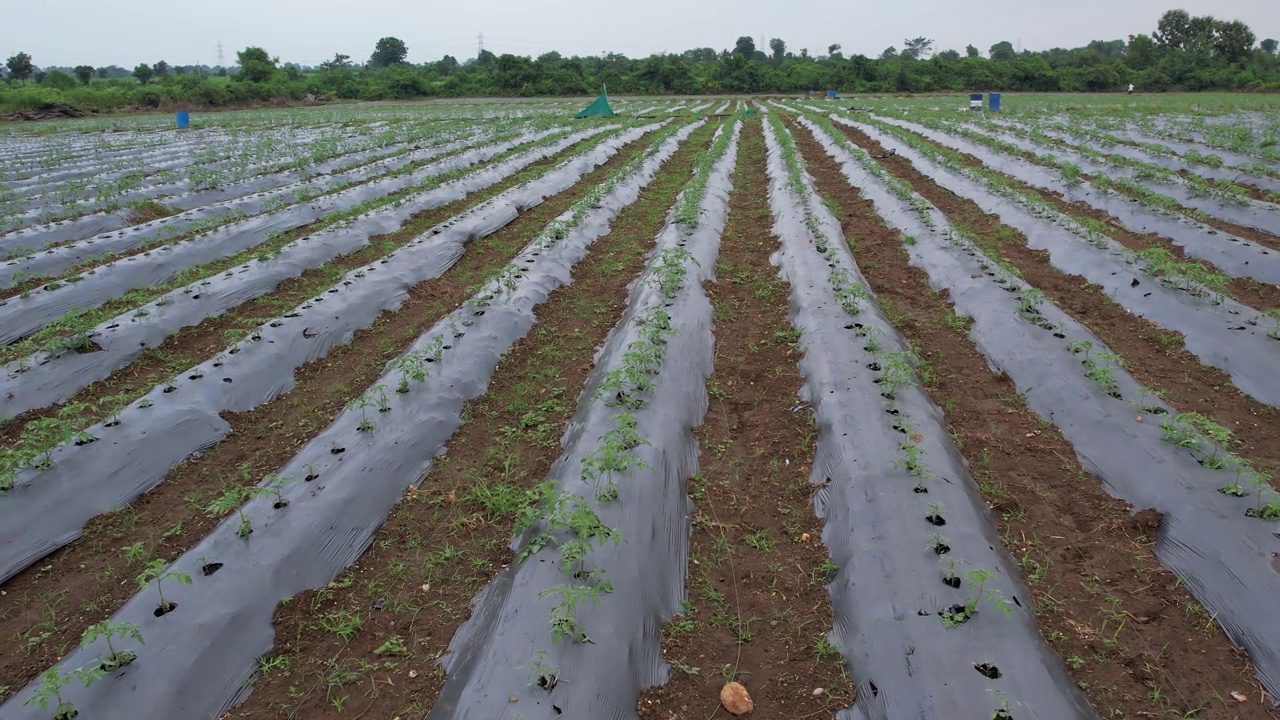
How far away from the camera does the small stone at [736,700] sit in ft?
10.5

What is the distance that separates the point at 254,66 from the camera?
184ft

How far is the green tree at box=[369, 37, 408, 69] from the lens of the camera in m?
87.3

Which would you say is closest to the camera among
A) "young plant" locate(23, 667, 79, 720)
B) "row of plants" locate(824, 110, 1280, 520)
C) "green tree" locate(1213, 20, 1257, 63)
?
"young plant" locate(23, 667, 79, 720)

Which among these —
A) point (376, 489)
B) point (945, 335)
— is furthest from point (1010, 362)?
point (376, 489)

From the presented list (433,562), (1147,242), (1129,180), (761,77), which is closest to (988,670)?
(433,562)

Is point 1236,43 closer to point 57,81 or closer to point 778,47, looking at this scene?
point 778,47

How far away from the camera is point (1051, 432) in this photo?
535 centimetres

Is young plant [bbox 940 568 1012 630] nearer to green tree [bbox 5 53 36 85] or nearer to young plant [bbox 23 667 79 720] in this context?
young plant [bbox 23 667 79 720]

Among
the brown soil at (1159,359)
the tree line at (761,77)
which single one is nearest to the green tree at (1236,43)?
the tree line at (761,77)

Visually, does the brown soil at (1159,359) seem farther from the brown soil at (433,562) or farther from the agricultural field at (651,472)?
the brown soil at (433,562)

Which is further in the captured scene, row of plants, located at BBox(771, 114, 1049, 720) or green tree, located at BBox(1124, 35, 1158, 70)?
green tree, located at BBox(1124, 35, 1158, 70)

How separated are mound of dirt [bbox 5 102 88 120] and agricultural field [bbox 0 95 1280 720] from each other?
4060 cm

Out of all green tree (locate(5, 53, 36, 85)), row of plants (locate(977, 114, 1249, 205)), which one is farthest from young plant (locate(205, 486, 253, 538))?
green tree (locate(5, 53, 36, 85))

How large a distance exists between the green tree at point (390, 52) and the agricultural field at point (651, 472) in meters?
90.4
